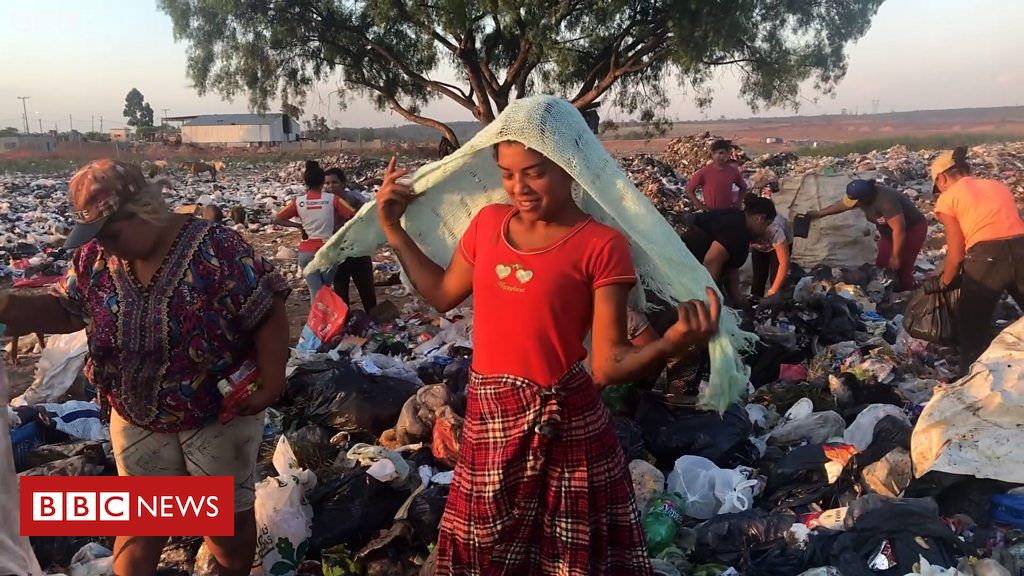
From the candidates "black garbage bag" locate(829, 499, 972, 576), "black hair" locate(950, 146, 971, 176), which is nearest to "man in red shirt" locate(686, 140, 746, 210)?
"black hair" locate(950, 146, 971, 176)

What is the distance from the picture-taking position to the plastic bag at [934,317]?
444 centimetres

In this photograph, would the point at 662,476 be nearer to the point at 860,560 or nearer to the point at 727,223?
the point at 860,560

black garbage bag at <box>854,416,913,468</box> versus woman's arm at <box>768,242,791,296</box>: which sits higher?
woman's arm at <box>768,242,791,296</box>

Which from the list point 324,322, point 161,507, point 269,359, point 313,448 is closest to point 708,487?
point 313,448

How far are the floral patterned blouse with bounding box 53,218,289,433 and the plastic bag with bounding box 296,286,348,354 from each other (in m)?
3.03

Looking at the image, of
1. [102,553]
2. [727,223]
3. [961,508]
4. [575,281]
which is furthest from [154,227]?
[727,223]

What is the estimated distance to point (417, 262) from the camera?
79.4 inches

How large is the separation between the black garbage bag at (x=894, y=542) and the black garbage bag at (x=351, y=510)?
181 centimetres

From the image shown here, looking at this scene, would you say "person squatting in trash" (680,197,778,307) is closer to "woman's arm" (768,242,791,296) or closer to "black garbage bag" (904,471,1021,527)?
"woman's arm" (768,242,791,296)

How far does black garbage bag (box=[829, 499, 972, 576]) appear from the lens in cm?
250

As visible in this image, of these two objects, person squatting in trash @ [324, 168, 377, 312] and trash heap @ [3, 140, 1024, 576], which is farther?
person squatting in trash @ [324, 168, 377, 312]

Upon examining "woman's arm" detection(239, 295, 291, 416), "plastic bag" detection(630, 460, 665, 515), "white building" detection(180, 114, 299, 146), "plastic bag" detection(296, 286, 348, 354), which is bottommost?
"plastic bag" detection(630, 460, 665, 515)

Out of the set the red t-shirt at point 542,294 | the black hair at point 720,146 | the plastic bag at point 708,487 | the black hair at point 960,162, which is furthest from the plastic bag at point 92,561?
the black hair at point 720,146

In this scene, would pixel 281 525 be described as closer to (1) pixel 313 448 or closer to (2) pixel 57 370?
(1) pixel 313 448
